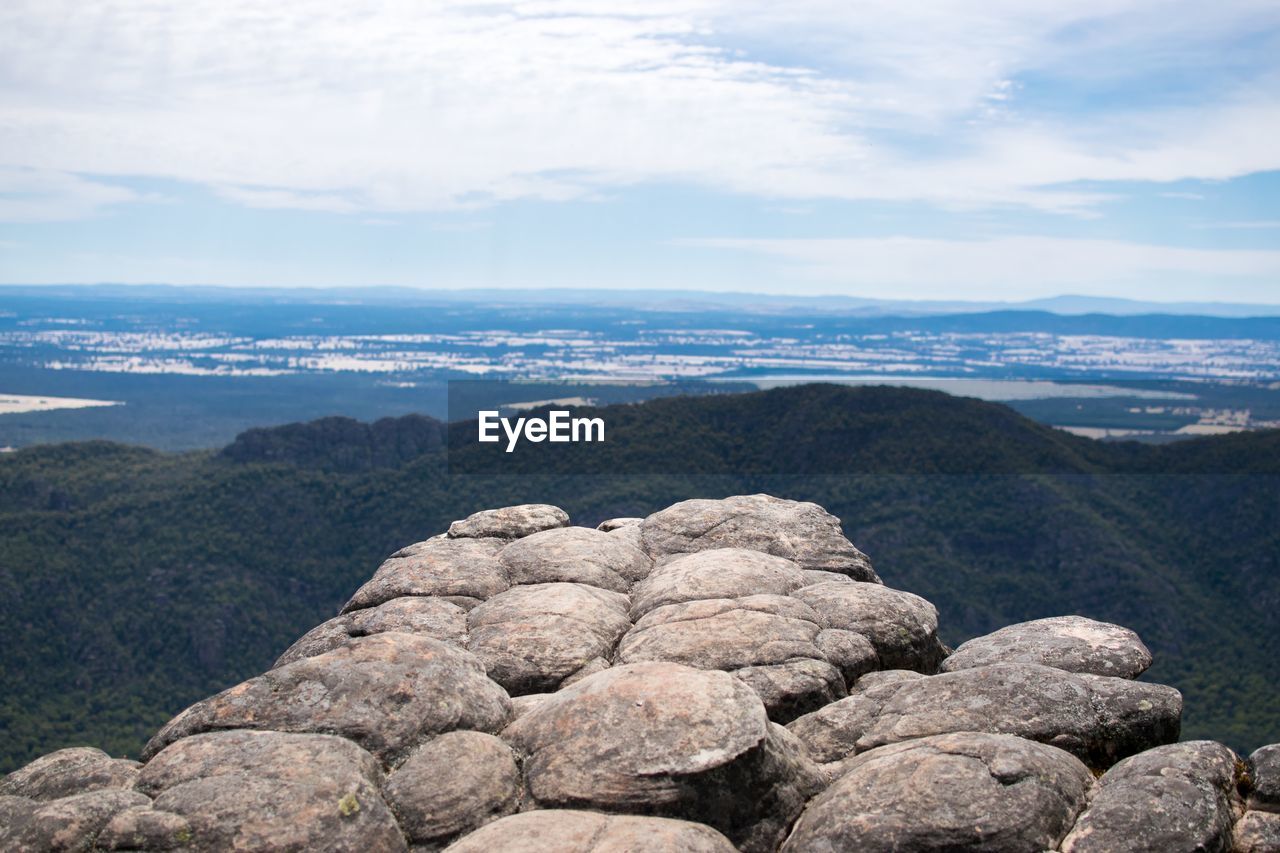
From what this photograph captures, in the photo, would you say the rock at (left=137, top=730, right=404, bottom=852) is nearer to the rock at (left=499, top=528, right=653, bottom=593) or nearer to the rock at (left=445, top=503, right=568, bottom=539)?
the rock at (left=499, top=528, right=653, bottom=593)

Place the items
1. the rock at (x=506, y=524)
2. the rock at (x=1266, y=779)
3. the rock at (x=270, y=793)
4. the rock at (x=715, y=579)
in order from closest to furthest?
the rock at (x=270, y=793) < the rock at (x=1266, y=779) < the rock at (x=715, y=579) < the rock at (x=506, y=524)

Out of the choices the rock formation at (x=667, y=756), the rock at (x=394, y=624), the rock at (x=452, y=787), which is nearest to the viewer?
the rock formation at (x=667, y=756)

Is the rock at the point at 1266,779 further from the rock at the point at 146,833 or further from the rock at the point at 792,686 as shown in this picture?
the rock at the point at 146,833

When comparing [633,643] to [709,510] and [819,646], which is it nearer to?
[819,646]

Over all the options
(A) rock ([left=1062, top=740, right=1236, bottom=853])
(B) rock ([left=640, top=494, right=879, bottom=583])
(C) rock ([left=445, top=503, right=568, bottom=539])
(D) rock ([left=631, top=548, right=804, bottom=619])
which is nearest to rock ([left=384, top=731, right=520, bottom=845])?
(D) rock ([left=631, top=548, right=804, bottom=619])

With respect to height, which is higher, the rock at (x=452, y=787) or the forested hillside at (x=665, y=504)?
the rock at (x=452, y=787)


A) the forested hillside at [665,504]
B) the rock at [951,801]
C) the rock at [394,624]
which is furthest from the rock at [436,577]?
the forested hillside at [665,504]
